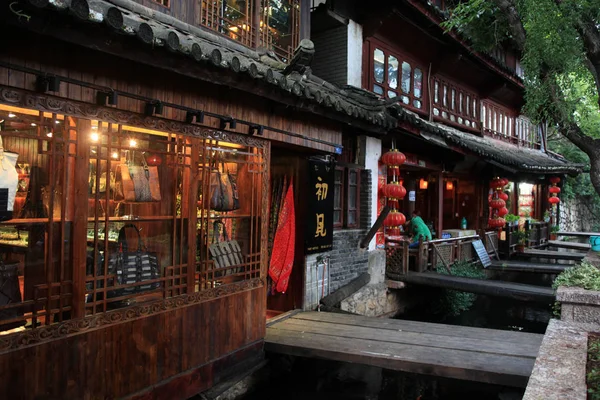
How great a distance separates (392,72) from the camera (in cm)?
1203

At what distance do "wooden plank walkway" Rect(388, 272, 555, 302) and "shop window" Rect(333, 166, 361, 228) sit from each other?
6.60ft

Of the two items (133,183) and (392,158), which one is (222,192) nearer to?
(133,183)

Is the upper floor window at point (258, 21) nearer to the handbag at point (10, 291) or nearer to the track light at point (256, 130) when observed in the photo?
the track light at point (256, 130)

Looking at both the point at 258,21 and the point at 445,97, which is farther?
the point at 445,97

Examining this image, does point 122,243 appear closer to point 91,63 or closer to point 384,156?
point 91,63

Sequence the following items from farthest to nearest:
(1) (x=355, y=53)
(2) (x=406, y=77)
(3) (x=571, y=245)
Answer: (3) (x=571, y=245)
(2) (x=406, y=77)
(1) (x=355, y=53)

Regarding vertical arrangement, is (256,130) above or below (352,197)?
above

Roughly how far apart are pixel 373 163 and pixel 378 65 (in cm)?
281

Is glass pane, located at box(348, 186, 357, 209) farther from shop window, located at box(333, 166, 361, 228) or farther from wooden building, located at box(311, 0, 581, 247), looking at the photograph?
wooden building, located at box(311, 0, 581, 247)

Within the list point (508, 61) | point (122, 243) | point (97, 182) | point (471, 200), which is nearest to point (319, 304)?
point (122, 243)

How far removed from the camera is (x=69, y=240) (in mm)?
4055

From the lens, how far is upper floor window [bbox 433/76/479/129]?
1415 centimetres

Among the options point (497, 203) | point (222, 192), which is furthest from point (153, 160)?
point (497, 203)

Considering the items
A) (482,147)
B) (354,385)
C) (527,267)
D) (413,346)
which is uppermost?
(482,147)
